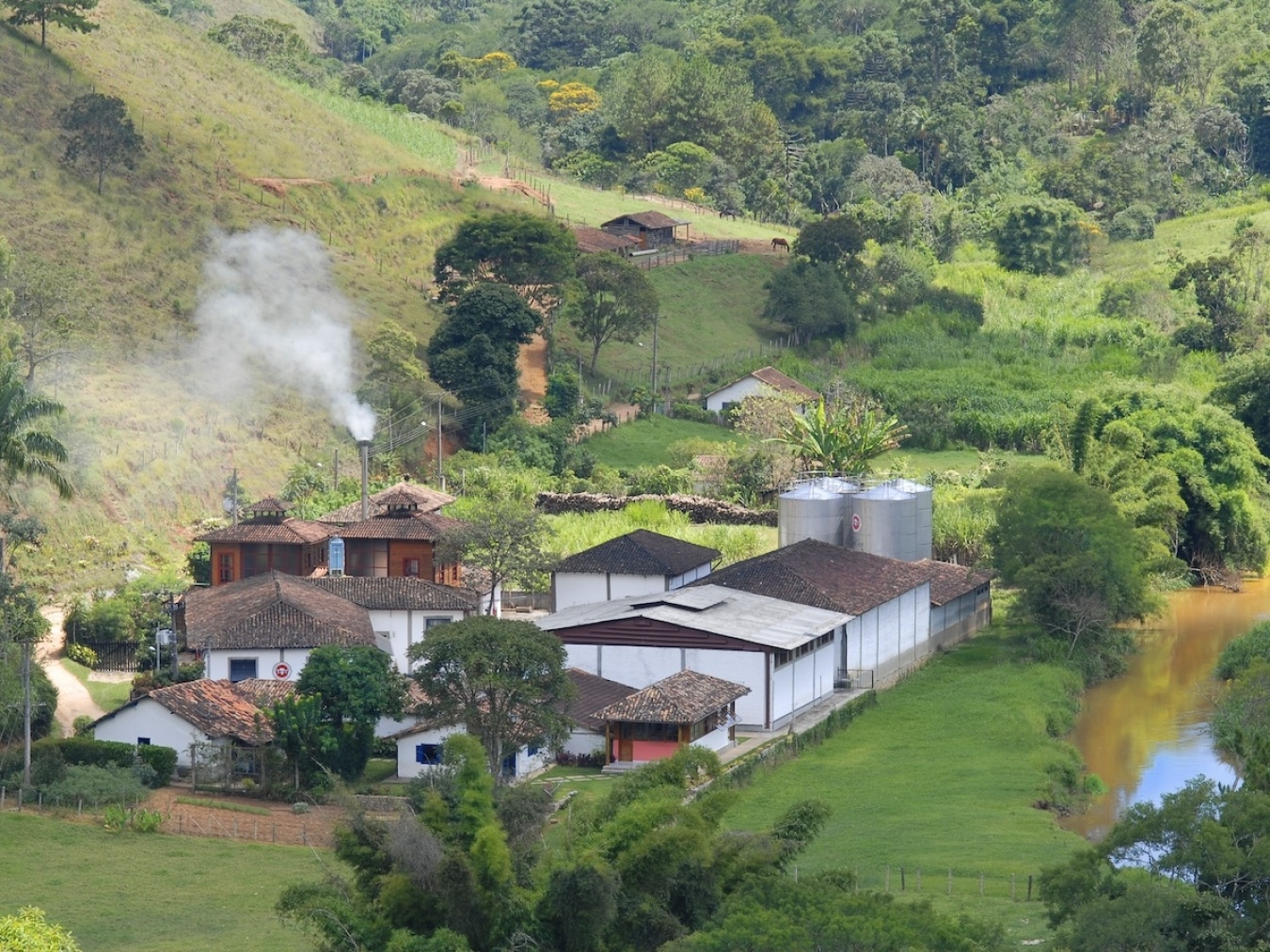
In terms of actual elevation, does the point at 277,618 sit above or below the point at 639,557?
below

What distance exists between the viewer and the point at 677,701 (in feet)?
172

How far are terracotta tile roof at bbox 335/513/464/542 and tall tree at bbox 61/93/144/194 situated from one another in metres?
31.5

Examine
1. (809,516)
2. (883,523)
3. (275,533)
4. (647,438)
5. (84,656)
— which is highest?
(647,438)

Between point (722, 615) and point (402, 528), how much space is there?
12.0 meters

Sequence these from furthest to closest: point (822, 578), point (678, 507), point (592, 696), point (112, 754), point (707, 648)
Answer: point (678, 507) < point (822, 578) < point (707, 648) < point (592, 696) < point (112, 754)

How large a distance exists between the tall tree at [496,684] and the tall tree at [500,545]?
1317 cm

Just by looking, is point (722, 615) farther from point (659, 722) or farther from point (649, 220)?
point (649, 220)

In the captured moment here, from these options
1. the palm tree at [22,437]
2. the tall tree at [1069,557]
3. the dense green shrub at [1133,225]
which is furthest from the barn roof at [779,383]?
the palm tree at [22,437]

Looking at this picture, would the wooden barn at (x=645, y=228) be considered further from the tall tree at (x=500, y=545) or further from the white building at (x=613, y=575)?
the tall tree at (x=500, y=545)

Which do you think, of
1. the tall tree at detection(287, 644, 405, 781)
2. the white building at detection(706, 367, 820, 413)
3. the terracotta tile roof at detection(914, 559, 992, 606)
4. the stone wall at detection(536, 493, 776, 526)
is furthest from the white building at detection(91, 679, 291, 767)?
the white building at detection(706, 367, 820, 413)

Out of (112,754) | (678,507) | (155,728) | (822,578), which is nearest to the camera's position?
(112,754)

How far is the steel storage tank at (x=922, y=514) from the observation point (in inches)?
2781

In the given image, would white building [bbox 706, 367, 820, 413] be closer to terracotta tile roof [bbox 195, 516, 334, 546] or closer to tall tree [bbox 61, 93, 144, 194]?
tall tree [bbox 61, 93, 144, 194]

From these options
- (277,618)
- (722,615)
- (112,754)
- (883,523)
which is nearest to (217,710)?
(112,754)
